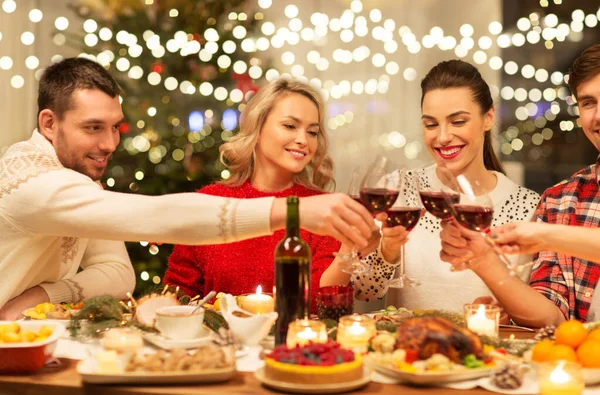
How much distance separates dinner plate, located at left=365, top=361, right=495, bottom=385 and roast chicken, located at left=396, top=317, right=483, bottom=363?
5 centimetres

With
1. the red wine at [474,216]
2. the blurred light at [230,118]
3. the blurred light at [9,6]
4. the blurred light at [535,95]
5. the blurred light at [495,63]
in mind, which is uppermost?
the blurred light at [9,6]

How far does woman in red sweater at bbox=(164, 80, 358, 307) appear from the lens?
9.98ft

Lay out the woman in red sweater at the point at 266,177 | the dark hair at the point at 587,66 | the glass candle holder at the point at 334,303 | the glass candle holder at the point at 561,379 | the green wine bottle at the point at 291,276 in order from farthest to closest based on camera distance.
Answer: the woman in red sweater at the point at 266,177 < the dark hair at the point at 587,66 < the glass candle holder at the point at 334,303 < the green wine bottle at the point at 291,276 < the glass candle holder at the point at 561,379

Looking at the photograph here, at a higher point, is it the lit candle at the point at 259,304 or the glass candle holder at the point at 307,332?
the lit candle at the point at 259,304

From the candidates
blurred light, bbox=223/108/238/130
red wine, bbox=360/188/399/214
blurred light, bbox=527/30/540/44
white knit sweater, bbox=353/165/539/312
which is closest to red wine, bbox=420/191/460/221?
red wine, bbox=360/188/399/214

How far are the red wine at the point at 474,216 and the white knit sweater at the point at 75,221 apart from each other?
50 centimetres

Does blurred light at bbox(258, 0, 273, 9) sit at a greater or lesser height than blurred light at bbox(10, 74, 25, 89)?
greater

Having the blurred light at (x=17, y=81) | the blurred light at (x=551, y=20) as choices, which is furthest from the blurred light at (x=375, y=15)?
the blurred light at (x=17, y=81)

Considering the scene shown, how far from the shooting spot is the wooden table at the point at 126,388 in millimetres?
1538

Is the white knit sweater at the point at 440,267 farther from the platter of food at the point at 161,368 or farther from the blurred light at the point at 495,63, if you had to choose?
the blurred light at the point at 495,63

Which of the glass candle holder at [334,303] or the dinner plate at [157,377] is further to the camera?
the glass candle holder at [334,303]

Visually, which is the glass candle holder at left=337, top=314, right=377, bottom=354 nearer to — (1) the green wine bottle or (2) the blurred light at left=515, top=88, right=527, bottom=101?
(1) the green wine bottle

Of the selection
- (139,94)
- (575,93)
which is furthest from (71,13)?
(575,93)

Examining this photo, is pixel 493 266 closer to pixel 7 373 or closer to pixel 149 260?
pixel 7 373
